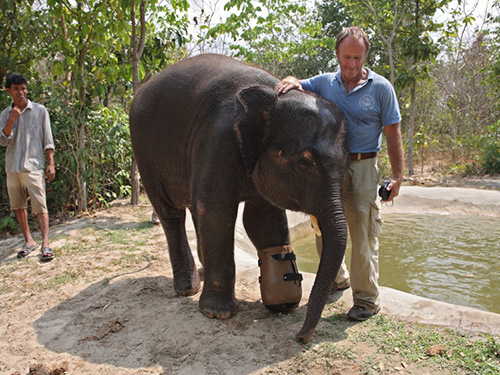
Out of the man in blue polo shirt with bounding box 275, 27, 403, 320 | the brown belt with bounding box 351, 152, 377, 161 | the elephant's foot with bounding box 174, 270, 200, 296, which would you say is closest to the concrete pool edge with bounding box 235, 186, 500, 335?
the man in blue polo shirt with bounding box 275, 27, 403, 320

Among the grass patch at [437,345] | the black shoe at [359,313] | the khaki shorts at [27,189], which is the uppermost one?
the khaki shorts at [27,189]

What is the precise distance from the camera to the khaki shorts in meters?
5.76

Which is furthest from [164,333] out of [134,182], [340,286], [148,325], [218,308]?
[134,182]

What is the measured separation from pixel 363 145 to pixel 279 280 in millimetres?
1260

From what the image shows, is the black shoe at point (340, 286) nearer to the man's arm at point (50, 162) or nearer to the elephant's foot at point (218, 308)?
the elephant's foot at point (218, 308)

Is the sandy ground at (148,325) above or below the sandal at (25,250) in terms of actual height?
below

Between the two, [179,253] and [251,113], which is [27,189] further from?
[251,113]

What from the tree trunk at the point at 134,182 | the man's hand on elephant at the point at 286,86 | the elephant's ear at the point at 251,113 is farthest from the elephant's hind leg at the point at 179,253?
the tree trunk at the point at 134,182

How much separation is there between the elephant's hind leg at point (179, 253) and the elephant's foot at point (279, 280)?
2.63 ft

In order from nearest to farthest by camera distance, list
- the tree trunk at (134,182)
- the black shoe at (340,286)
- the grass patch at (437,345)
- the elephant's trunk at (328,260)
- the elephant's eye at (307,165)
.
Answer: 1. the grass patch at (437,345)
2. the elephant's trunk at (328,260)
3. the elephant's eye at (307,165)
4. the black shoe at (340,286)
5. the tree trunk at (134,182)

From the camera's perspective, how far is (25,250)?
18.8 ft

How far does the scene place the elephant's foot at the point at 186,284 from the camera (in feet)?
14.0

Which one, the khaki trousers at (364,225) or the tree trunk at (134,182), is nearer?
the khaki trousers at (364,225)

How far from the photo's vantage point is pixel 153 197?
478 cm
